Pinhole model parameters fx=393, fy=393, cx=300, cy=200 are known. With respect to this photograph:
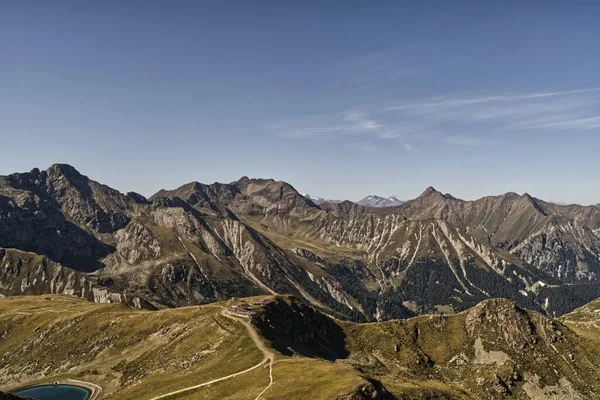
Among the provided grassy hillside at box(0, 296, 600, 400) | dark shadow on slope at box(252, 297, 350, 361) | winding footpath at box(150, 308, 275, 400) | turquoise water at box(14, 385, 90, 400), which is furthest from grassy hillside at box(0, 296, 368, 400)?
dark shadow on slope at box(252, 297, 350, 361)

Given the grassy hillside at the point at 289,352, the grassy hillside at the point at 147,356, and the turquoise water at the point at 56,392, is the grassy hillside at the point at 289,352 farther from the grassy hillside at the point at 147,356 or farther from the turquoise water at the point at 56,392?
the turquoise water at the point at 56,392

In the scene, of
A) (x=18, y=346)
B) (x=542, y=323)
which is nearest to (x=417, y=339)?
(x=542, y=323)

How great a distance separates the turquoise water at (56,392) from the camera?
4670 inches

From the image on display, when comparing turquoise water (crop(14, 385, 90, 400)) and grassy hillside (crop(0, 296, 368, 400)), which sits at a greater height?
grassy hillside (crop(0, 296, 368, 400))

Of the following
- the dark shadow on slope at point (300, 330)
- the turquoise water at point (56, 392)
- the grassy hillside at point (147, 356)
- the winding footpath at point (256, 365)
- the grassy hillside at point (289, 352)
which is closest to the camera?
the grassy hillside at point (147, 356)

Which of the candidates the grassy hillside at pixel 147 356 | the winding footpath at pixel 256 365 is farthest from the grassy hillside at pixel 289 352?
the grassy hillside at pixel 147 356

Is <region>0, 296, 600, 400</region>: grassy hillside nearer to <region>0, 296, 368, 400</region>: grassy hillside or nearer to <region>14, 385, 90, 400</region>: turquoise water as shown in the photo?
<region>0, 296, 368, 400</region>: grassy hillside

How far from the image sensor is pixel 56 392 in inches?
4815

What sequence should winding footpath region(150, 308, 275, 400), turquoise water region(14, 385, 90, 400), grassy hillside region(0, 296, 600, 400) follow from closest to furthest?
1. winding footpath region(150, 308, 275, 400)
2. grassy hillside region(0, 296, 600, 400)
3. turquoise water region(14, 385, 90, 400)

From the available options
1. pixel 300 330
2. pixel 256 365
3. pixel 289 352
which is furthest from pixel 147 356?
pixel 300 330

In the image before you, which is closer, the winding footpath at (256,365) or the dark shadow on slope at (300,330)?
the winding footpath at (256,365)

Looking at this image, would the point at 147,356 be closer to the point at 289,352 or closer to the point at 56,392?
the point at 56,392

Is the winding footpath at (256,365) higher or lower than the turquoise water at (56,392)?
higher

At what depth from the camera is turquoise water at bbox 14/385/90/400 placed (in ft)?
389
